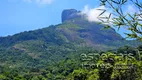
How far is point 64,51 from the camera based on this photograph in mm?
163375

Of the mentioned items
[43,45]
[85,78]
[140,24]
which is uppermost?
[43,45]

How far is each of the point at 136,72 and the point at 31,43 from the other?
531 feet

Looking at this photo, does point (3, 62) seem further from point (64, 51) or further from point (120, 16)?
point (120, 16)

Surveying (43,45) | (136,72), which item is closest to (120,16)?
(136,72)

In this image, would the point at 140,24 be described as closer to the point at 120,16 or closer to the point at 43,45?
the point at 120,16

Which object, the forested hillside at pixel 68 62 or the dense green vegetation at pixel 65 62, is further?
the dense green vegetation at pixel 65 62

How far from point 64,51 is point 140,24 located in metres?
160

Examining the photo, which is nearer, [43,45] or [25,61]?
[25,61]

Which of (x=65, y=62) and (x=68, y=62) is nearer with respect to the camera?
(x=68, y=62)

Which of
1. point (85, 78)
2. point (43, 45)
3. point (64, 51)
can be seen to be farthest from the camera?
point (43, 45)

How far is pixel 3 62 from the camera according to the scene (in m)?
126

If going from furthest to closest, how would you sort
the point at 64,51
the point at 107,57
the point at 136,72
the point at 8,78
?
the point at 64,51 < the point at 8,78 < the point at 107,57 < the point at 136,72

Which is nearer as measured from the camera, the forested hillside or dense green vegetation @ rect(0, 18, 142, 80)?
the forested hillside

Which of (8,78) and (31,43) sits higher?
(31,43)
